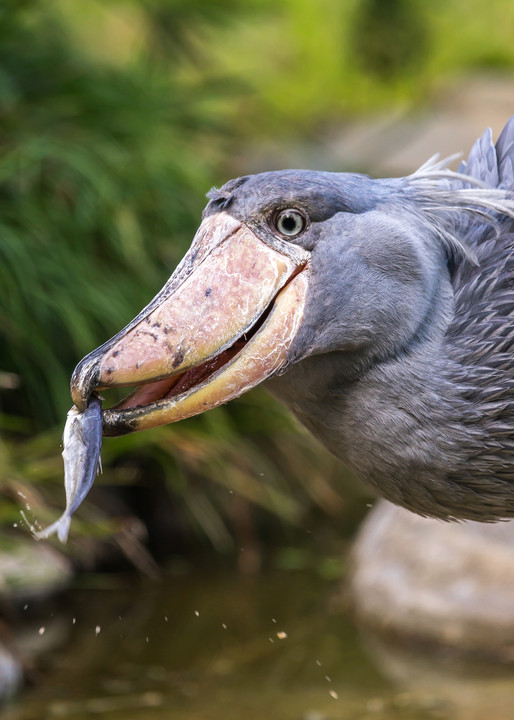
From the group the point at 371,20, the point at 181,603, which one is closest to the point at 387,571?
the point at 181,603

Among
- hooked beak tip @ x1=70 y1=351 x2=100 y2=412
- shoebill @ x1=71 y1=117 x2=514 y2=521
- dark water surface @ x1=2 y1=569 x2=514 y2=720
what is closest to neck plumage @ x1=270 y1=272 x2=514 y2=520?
shoebill @ x1=71 y1=117 x2=514 y2=521

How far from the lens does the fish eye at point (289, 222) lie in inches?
55.5

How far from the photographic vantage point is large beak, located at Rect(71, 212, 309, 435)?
1.34 metres

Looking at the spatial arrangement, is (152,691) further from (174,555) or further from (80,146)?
(80,146)

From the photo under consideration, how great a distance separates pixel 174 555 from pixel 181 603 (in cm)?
32

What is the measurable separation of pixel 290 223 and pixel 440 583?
206 cm

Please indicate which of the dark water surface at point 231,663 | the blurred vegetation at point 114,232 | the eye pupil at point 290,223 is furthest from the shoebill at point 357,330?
the blurred vegetation at point 114,232

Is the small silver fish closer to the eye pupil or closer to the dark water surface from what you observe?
the eye pupil

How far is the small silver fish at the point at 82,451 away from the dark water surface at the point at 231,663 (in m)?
1.68

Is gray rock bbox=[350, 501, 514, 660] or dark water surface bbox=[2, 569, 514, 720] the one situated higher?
gray rock bbox=[350, 501, 514, 660]

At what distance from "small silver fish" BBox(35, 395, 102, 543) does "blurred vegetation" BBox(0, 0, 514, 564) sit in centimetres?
162

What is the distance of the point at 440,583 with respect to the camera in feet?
10.5

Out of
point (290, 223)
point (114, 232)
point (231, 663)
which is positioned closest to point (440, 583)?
point (231, 663)

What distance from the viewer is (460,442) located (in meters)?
1.48
